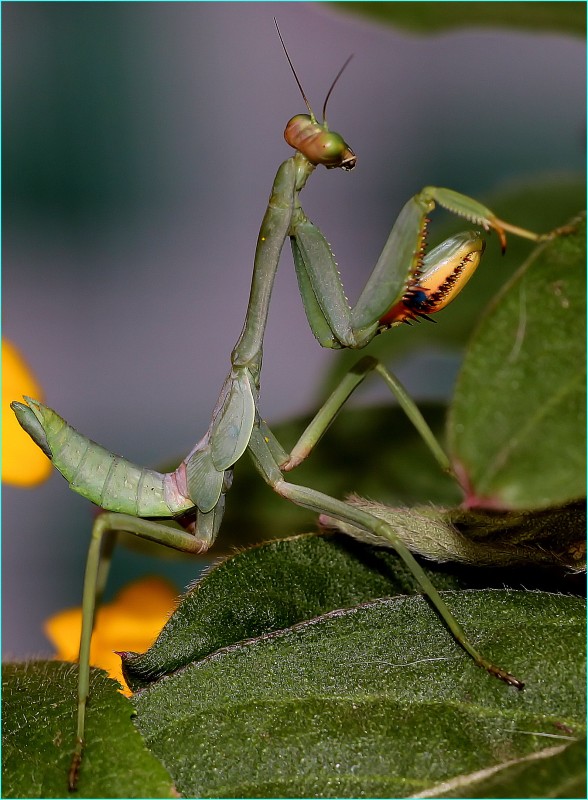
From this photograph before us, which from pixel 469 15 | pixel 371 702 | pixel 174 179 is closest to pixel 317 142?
pixel 469 15

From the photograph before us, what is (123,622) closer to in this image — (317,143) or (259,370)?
(259,370)

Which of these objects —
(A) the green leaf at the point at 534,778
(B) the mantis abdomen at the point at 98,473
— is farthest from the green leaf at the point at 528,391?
(B) the mantis abdomen at the point at 98,473

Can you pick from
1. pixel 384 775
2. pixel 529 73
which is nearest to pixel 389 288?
pixel 384 775

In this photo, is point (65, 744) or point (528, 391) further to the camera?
point (65, 744)

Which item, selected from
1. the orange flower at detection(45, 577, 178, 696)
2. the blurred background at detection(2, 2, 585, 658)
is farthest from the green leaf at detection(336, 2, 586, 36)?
the blurred background at detection(2, 2, 585, 658)

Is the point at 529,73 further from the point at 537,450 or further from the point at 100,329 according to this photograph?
the point at 537,450

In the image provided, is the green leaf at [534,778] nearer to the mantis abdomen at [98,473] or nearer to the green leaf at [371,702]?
the green leaf at [371,702]
